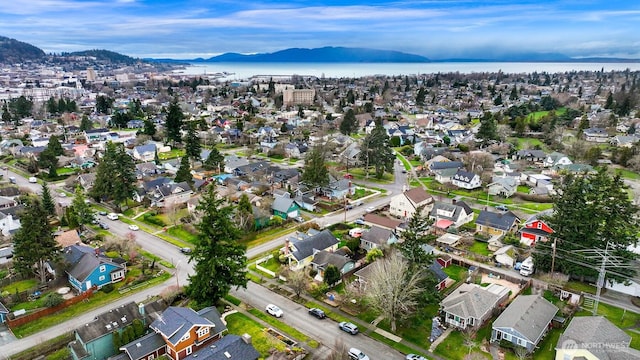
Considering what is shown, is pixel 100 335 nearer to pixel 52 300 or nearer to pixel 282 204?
pixel 52 300

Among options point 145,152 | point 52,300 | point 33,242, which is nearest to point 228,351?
point 52,300

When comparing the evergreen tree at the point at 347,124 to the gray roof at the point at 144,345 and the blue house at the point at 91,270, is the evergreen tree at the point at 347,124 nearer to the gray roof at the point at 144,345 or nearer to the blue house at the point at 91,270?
the blue house at the point at 91,270

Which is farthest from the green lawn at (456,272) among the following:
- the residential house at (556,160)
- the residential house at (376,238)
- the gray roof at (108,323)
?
the residential house at (556,160)

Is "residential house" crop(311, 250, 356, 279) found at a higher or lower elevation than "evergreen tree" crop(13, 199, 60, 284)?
lower

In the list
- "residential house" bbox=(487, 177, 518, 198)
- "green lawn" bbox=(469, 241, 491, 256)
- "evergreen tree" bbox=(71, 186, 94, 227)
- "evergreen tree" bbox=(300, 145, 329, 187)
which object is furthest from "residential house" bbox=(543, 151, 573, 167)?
"evergreen tree" bbox=(71, 186, 94, 227)

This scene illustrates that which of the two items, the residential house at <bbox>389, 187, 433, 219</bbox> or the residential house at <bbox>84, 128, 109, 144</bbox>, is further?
the residential house at <bbox>84, 128, 109, 144</bbox>

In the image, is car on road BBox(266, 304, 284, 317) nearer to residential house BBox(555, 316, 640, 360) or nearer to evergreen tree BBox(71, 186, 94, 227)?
residential house BBox(555, 316, 640, 360)

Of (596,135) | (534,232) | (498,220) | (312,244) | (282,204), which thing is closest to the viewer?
(312,244)
